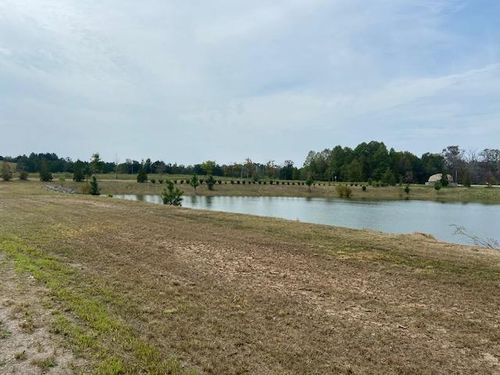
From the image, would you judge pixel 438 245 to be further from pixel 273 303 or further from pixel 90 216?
pixel 90 216

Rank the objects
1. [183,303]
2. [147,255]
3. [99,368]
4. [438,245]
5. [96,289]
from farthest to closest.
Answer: [438,245]
[147,255]
[96,289]
[183,303]
[99,368]

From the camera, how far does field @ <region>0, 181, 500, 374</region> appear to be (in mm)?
4230

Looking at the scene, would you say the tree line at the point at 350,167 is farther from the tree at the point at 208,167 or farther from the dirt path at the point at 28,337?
the dirt path at the point at 28,337

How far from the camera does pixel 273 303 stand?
612 centimetres

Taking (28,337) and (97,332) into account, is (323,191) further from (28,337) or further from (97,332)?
(28,337)

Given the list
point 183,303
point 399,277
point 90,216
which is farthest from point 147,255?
point 90,216

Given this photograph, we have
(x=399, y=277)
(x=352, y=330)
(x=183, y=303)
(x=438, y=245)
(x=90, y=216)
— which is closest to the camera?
(x=352, y=330)

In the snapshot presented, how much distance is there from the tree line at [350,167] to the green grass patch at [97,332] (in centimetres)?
8980

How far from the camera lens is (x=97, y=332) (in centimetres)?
465

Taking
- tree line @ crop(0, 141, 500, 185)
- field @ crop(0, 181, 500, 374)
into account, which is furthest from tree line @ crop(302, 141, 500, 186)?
field @ crop(0, 181, 500, 374)

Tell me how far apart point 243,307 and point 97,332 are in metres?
2.04

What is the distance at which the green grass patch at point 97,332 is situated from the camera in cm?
394

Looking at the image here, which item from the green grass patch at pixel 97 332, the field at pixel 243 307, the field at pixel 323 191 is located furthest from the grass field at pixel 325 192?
the green grass patch at pixel 97 332

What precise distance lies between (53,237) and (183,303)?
6.53 m
